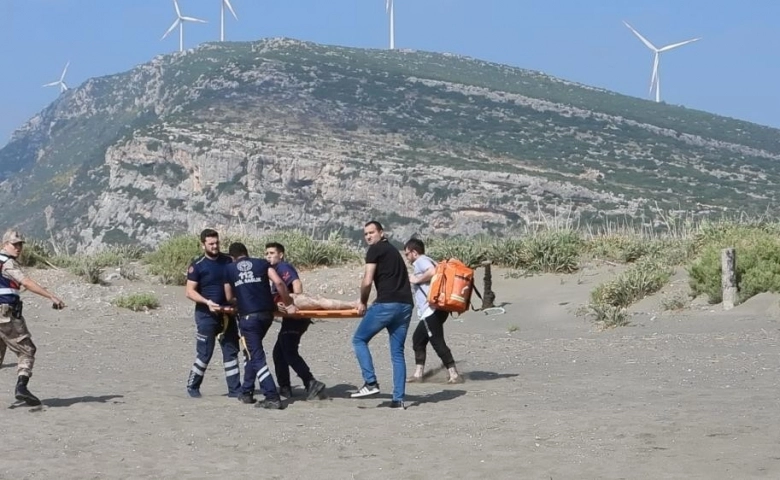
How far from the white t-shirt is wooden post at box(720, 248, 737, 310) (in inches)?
294

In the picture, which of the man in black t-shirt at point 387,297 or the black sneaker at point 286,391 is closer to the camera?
the man in black t-shirt at point 387,297

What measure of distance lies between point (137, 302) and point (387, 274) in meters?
11.0

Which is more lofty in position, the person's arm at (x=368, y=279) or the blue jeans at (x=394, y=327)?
the person's arm at (x=368, y=279)

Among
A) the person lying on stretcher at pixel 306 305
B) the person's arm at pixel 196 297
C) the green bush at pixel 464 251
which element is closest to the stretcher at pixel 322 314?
the person lying on stretcher at pixel 306 305

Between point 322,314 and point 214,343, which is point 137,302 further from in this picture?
point 322,314

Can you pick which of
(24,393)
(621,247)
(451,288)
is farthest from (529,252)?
(24,393)

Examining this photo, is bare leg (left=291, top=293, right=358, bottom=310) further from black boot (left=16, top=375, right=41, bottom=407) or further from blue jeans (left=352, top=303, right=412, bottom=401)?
black boot (left=16, top=375, right=41, bottom=407)

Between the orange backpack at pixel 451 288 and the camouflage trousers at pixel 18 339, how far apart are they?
413 centimetres

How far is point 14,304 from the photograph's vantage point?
11.8 metres

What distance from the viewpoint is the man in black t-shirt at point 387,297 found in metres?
12.0

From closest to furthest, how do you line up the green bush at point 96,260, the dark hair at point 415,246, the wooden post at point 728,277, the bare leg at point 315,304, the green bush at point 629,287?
1. the bare leg at point 315,304
2. the dark hair at point 415,246
3. the wooden post at point 728,277
4. the green bush at point 629,287
5. the green bush at point 96,260

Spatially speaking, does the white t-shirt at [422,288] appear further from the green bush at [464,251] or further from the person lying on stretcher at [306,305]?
the green bush at [464,251]

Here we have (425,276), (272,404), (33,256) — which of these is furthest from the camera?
(33,256)

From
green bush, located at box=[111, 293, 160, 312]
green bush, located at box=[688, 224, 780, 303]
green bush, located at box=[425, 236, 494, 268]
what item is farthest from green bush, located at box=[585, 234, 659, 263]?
green bush, located at box=[111, 293, 160, 312]
